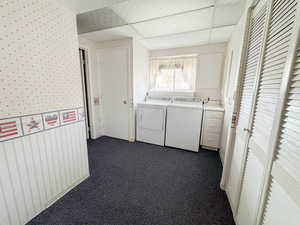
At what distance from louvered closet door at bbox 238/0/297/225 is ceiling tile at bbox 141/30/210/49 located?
1.67 meters

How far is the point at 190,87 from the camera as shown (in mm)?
3160

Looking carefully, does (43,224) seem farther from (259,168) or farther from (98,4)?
(98,4)

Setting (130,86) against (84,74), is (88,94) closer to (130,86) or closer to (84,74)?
(84,74)

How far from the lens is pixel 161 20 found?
189 centimetres

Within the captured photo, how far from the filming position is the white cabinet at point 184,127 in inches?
98.6

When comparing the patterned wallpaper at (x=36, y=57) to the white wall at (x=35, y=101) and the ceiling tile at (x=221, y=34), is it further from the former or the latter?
the ceiling tile at (x=221, y=34)

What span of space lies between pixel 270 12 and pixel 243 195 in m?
1.47

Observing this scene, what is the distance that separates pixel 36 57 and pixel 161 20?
1.70 metres

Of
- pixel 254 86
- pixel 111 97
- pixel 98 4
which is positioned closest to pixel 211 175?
pixel 254 86

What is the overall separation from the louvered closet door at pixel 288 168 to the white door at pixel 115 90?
2.55 meters

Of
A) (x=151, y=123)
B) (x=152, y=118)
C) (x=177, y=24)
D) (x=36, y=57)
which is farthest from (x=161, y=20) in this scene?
(x=151, y=123)

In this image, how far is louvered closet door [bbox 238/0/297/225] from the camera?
0.72 metres

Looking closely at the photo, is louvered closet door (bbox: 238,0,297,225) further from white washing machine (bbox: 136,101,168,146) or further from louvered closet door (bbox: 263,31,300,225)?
white washing machine (bbox: 136,101,168,146)

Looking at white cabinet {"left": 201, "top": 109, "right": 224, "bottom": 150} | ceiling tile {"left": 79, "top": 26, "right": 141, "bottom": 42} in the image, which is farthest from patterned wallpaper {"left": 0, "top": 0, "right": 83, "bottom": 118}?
white cabinet {"left": 201, "top": 109, "right": 224, "bottom": 150}
